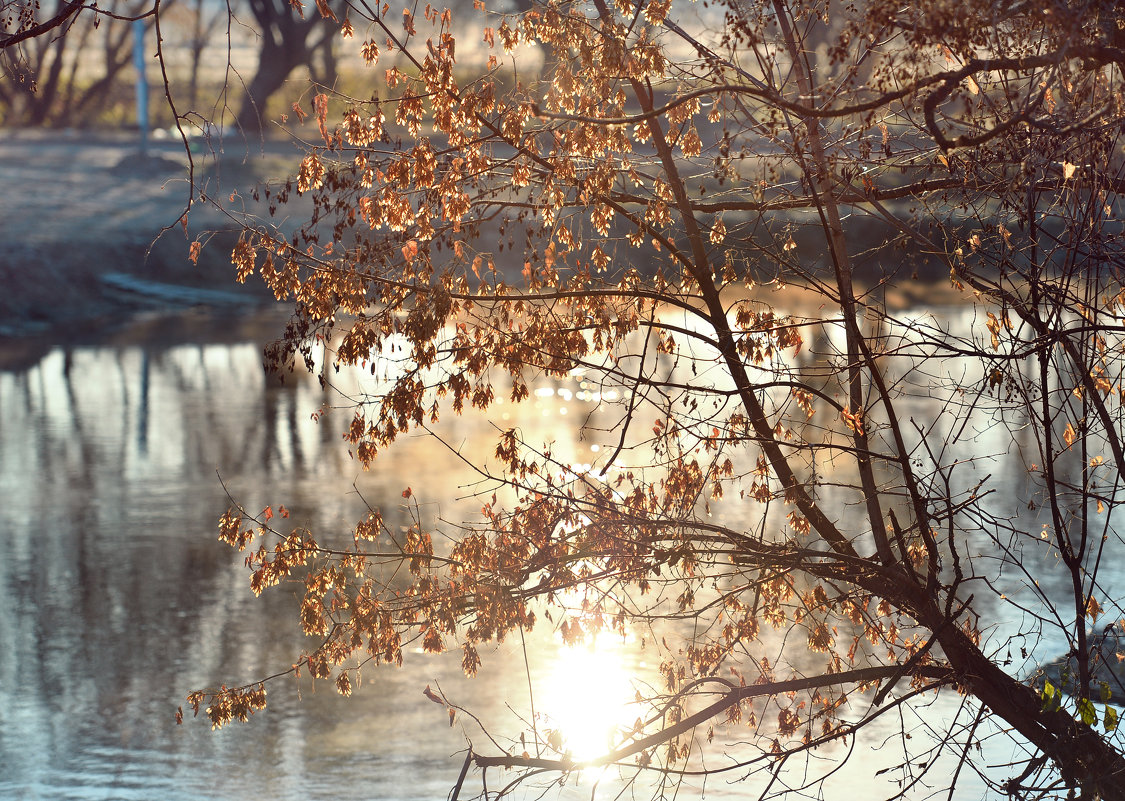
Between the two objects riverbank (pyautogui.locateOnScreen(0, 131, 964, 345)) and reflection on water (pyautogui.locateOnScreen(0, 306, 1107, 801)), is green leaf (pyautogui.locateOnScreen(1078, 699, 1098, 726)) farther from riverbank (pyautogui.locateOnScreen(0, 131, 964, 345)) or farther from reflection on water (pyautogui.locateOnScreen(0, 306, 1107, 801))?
riverbank (pyautogui.locateOnScreen(0, 131, 964, 345))

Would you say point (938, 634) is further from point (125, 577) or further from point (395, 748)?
point (125, 577)

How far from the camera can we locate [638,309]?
6.66 m

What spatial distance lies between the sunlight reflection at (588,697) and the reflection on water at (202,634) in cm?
2

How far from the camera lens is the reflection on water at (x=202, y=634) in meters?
8.26

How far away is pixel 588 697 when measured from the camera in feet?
30.5

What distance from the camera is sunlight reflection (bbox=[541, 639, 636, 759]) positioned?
850 centimetres

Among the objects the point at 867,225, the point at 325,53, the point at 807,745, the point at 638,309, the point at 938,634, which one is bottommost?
the point at 807,745

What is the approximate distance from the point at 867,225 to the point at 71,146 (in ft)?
77.5

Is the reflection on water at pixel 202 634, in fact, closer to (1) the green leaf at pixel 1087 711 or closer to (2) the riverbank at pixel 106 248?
(1) the green leaf at pixel 1087 711

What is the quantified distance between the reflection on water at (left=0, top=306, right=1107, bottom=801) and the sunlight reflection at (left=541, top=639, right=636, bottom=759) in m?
0.02

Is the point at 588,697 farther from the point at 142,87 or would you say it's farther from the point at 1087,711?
the point at 142,87

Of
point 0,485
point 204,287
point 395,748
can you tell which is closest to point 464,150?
point 395,748

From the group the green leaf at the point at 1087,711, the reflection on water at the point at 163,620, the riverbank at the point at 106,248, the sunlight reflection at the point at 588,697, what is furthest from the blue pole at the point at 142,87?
the green leaf at the point at 1087,711

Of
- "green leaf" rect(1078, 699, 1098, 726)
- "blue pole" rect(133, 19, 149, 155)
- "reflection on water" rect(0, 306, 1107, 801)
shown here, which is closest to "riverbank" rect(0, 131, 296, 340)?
"blue pole" rect(133, 19, 149, 155)
